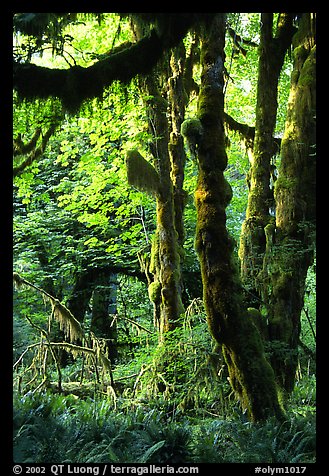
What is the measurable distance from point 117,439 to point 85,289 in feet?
31.4

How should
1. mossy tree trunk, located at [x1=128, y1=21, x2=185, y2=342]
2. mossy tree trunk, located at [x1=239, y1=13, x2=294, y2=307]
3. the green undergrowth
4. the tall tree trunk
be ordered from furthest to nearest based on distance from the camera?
1. the tall tree trunk
2. mossy tree trunk, located at [x1=128, y1=21, x2=185, y2=342]
3. mossy tree trunk, located at [x1=239, y1=13, x2=294, y2=307]
4. the green undergrowth

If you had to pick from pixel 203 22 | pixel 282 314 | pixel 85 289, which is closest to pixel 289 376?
pixel 282 314

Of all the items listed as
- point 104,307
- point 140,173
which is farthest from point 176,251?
point 104,307

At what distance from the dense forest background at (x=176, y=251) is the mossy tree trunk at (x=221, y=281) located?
19 millimetres

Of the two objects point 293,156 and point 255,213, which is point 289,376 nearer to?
point 255,213

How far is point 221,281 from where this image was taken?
21.2ft

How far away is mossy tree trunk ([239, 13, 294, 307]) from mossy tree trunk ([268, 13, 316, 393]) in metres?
0.44

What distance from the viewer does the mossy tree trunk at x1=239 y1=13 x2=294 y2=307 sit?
888 centimetres

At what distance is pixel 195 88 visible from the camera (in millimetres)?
12344

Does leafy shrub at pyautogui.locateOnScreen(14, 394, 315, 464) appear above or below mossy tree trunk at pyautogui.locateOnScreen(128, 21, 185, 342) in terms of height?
below

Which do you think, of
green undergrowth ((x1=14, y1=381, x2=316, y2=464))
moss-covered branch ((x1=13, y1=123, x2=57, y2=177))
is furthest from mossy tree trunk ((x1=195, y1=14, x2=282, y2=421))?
moss-covered branch ((x1=13, y1=123, x2=57, y2=177))

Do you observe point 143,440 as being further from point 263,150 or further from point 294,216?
point 263,150

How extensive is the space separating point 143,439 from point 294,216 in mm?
4556

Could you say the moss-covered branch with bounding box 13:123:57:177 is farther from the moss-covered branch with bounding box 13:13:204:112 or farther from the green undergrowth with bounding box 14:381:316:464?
the green undergrowth with bounding box 14:381:316:464
